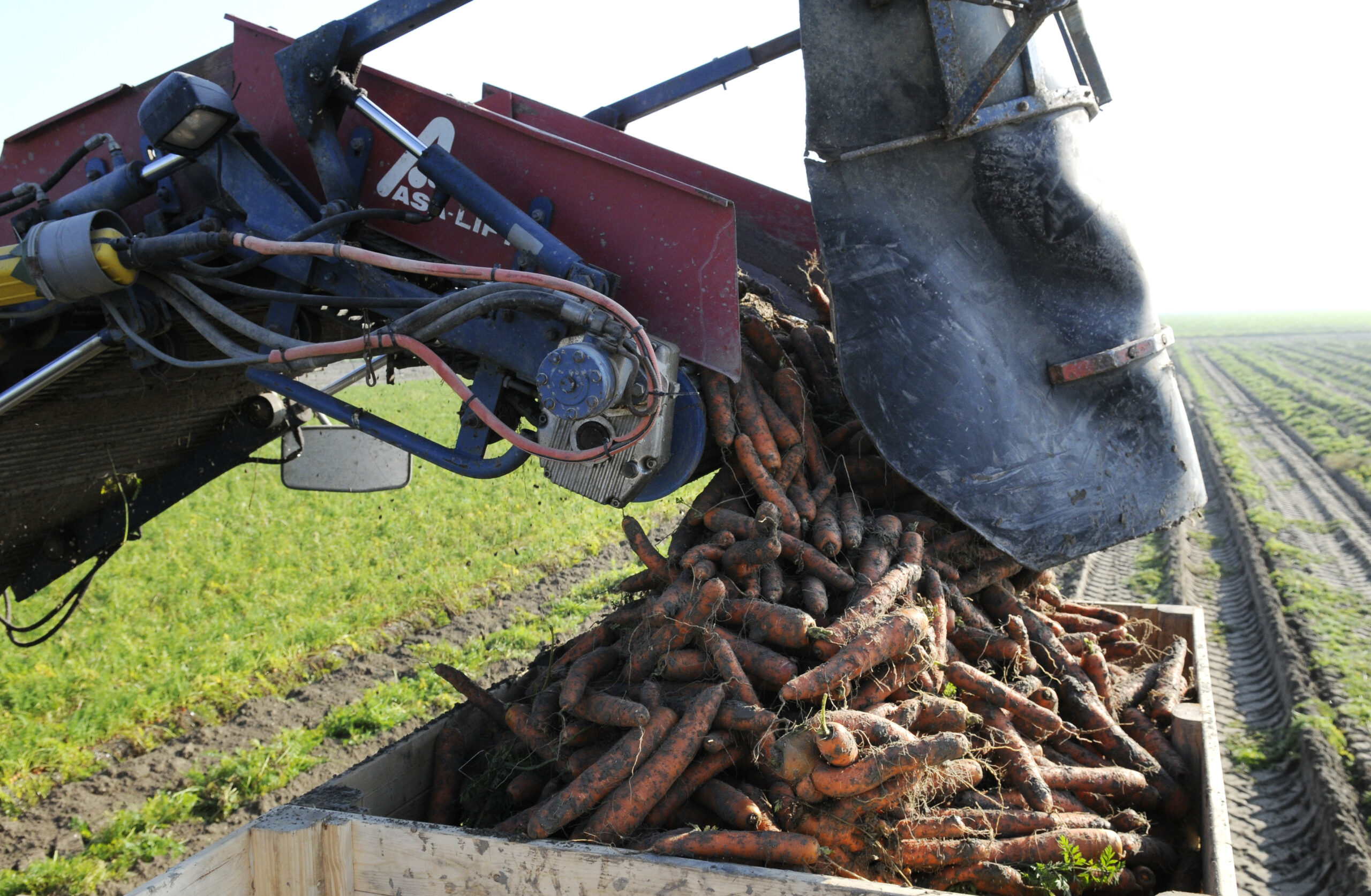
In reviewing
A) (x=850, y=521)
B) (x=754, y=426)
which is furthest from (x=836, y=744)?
(x=754, y=426)

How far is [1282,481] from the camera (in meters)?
16.4

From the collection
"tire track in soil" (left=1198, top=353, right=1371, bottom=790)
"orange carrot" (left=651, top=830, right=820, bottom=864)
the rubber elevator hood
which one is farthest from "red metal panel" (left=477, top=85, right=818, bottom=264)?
"tire track in soil" (left=1198, top=353, right=1371, bottom=790)

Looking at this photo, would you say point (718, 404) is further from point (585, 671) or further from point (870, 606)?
point (585, 671)

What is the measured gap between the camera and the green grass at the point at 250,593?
6000 millimetres

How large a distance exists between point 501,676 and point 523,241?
4.88m

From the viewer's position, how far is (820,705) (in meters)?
2.38

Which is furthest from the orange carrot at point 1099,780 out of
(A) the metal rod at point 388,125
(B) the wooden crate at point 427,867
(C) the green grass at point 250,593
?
(A) the metal rod at point 388,125

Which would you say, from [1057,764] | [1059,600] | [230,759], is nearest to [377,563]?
[230,759]

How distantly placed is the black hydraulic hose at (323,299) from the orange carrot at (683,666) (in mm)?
Answer: 1237

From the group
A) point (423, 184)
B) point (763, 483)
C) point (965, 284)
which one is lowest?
point (763, 483)

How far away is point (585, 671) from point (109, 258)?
1.88 meters

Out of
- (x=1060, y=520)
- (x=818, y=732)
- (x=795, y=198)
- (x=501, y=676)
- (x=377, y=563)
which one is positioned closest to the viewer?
(x=818, y=732)

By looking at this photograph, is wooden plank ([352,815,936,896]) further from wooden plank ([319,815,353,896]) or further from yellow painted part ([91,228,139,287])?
yellow painted part ([91,228,139,287])

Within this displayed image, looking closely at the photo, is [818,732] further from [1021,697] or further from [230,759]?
[230,759]
